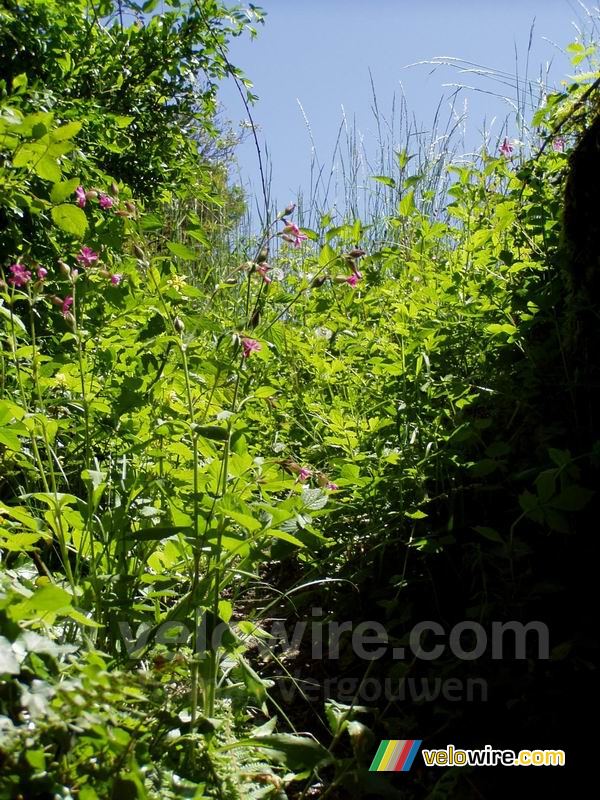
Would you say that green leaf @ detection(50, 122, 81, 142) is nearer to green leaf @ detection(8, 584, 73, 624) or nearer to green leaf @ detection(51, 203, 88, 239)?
green leaf @ detection(51, 203, 88, 239)

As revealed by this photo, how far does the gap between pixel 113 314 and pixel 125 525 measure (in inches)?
38.0

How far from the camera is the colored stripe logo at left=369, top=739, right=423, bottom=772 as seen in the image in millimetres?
1414

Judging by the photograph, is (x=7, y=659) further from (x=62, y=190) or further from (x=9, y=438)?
(x=62, y=190)

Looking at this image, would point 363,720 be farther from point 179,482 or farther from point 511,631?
point 179,482

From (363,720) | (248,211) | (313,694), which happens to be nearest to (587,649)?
(363,720)

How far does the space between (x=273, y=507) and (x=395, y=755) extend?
0.59 m

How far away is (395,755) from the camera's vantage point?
144 cm

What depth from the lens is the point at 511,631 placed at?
146 centimetres

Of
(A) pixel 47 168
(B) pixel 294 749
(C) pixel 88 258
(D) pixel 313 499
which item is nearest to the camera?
(B) pixel 294 749

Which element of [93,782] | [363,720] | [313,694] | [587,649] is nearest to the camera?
[93,782]

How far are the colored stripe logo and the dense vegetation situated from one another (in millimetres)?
29

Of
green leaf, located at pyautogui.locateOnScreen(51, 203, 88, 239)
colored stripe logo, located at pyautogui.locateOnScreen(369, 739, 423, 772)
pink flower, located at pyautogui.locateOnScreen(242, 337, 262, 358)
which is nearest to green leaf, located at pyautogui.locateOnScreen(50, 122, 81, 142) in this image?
green leaf, located at pyautogui.locateOnScreen(51, 203, 88, 239)

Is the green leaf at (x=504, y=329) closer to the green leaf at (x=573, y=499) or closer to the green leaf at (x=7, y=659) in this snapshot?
the green leaf at (x=573, y=499)

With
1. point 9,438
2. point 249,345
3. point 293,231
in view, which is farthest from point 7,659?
point 293,231
